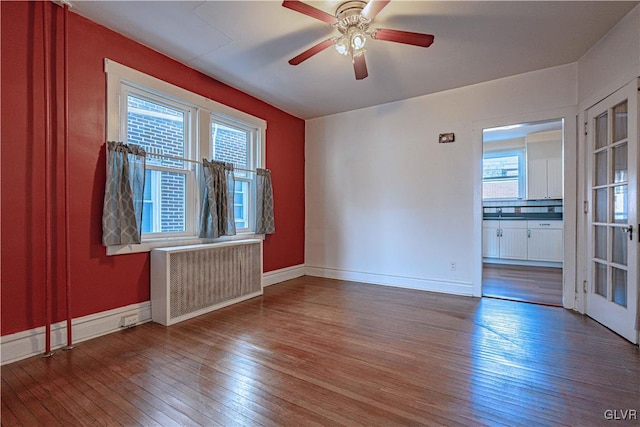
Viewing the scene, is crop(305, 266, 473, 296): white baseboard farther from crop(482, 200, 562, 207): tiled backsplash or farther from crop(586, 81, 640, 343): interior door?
crop(482, 200, 562, 207): tiled backsplash

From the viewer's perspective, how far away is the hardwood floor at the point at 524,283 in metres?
3.59

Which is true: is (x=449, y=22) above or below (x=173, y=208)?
above

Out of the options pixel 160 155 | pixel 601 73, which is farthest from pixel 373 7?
pixel 601 73

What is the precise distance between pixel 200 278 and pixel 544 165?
21.5 feet

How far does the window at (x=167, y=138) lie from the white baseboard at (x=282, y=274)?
52.6 inches

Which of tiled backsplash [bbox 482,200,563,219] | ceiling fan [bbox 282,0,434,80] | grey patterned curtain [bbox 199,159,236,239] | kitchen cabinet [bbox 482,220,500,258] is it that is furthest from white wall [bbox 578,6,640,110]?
grey patterned curtain [bbox 199,159,236,239]

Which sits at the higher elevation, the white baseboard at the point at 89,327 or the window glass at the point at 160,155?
the window glass at the point at 160,155

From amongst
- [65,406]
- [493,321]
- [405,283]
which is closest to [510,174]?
[405,283]

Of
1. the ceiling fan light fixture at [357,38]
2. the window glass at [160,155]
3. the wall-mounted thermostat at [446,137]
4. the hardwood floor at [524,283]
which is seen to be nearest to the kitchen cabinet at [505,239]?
the hardwood floor at [524,283]

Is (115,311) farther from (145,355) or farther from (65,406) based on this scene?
(65,406)

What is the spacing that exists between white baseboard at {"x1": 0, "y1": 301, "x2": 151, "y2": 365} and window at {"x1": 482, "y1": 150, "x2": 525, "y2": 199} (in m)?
6.53

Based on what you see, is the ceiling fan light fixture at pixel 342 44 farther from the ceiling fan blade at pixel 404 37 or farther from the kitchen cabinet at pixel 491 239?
the kitchen cabinet at pixel 491 239

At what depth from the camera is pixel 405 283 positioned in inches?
163

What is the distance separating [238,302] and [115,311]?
123cm
